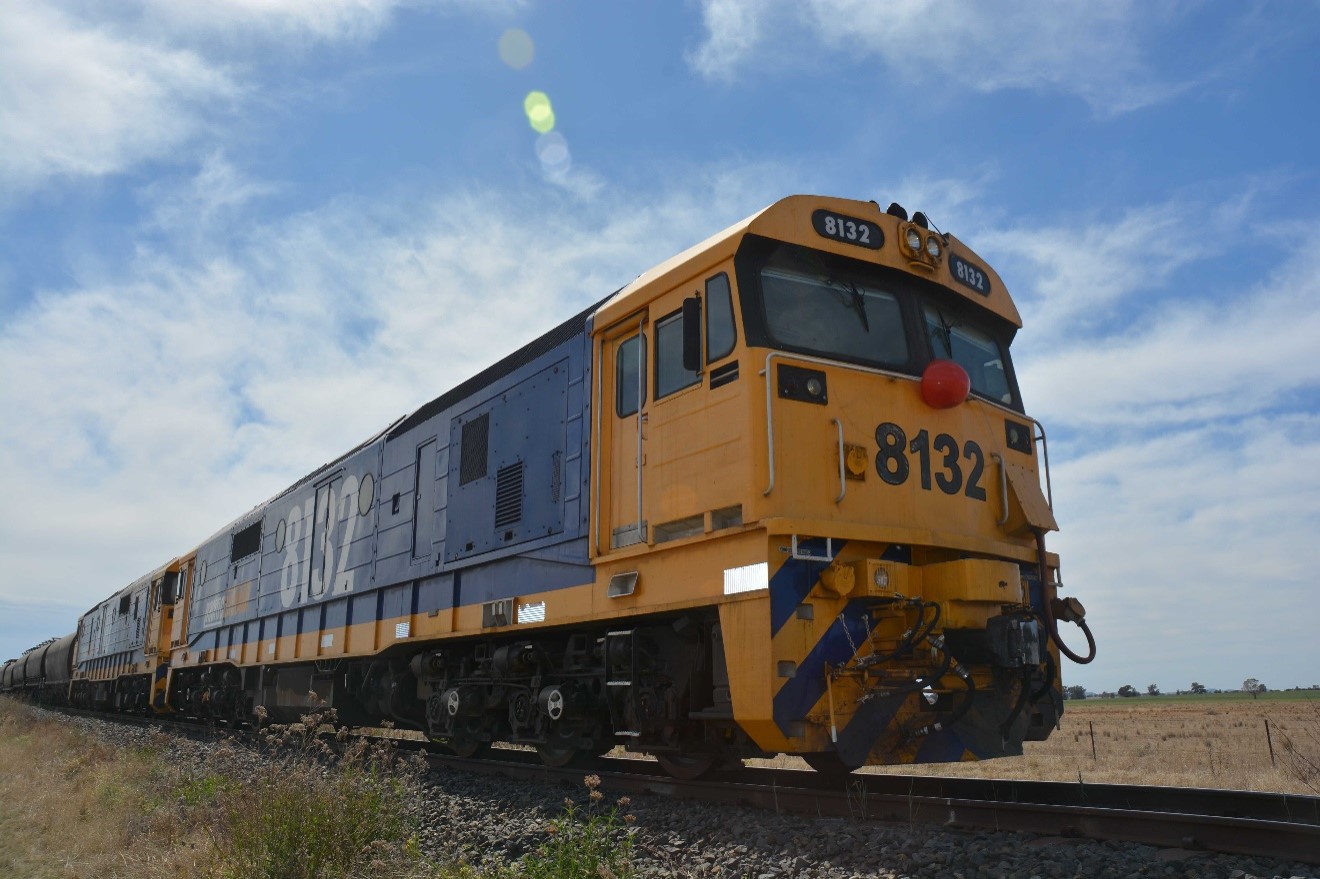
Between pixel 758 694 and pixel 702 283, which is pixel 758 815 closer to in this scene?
pixel 758 694

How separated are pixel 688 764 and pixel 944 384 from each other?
3292 millimetres

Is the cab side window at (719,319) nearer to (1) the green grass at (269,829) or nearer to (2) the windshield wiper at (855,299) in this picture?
(2) the windshield wiper at (855,299)

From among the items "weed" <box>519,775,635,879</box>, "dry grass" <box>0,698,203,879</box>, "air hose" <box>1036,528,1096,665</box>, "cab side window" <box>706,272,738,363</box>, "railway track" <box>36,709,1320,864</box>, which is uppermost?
"cab side window" <box>706,272,738,363</box>

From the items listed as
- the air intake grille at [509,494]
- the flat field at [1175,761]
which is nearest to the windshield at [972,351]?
the air intake grille at [509,494]

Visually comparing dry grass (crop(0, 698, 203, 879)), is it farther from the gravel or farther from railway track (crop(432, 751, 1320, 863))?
railway track (crop(432, 751, 1320, 863))

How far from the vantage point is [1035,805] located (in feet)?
15.8

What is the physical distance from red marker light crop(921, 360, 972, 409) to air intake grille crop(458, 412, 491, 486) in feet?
14.1

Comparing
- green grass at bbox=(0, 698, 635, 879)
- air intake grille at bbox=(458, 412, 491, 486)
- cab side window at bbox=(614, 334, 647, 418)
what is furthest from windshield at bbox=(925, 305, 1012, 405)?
air intake grille at bbox=(458, 412, 491, 486)

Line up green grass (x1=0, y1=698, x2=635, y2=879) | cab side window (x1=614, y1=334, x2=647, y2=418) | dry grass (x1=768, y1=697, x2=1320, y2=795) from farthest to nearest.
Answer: dry grass (x1=768, y1=697, x2=1320, y2=795), cab side window (x1=614, y1=334, x2=647, y2=418), green grass (x1=0, y1=698, x2=635, y2=879)

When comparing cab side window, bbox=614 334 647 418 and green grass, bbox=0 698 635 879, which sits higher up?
cab side window, bbox=614 334 647 418

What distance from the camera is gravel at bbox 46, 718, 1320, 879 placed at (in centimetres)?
395

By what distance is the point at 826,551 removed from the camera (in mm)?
5598

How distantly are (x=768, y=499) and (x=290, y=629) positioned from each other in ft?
33.0

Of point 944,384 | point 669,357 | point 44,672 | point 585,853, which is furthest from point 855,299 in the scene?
point 44,672
